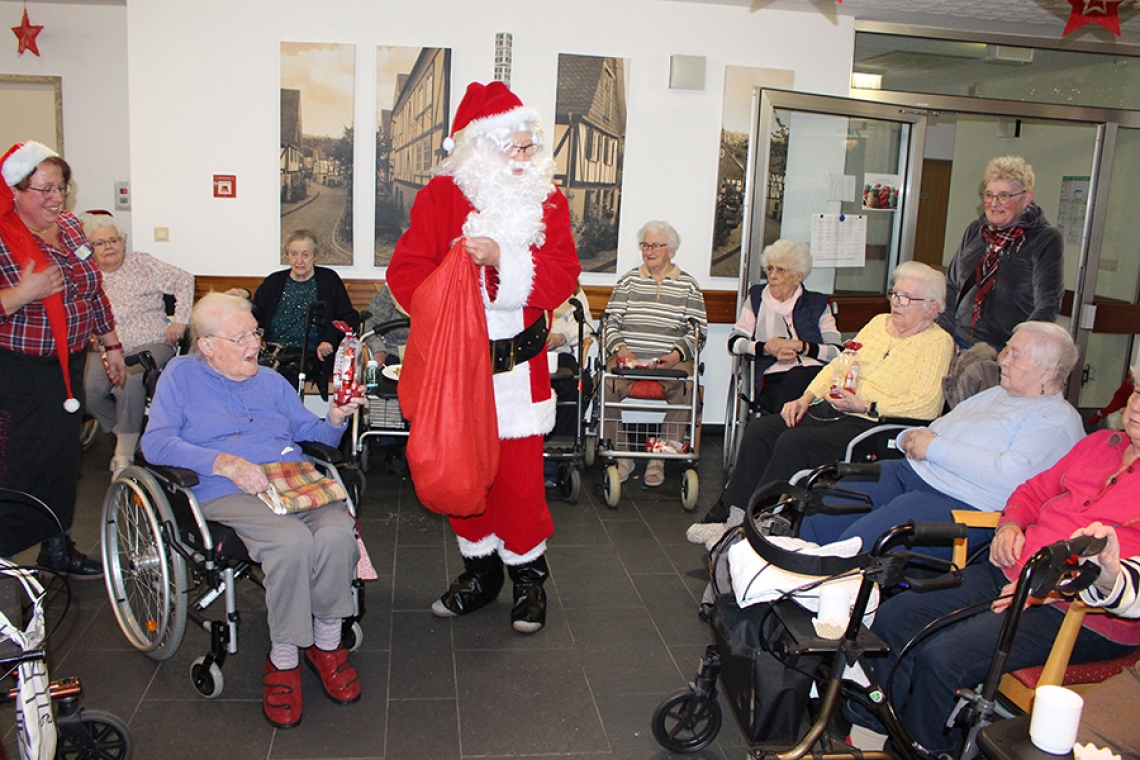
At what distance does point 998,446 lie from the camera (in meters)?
2.55

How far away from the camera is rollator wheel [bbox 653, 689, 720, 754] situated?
2.23 m

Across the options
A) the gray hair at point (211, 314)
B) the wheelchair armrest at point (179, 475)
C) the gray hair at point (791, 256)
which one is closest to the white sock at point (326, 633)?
the wheelchair armrest at point (179, 475)

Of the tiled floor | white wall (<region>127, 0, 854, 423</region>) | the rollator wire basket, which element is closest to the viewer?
the rollator wire basket

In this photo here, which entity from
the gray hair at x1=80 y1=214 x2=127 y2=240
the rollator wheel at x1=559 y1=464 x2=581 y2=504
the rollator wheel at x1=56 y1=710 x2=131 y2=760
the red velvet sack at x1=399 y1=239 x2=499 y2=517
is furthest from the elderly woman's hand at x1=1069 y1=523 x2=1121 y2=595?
the gray hair at x1=80 y1=214 x2=127 y2=240

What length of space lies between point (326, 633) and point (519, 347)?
1.01 m

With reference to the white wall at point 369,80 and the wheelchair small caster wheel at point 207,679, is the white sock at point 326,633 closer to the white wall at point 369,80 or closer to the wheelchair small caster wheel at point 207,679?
the wheelchair small caster wheel at point 207,679

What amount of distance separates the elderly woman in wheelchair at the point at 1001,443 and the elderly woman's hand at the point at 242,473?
162cm

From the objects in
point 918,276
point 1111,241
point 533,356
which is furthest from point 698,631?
point 1111,241

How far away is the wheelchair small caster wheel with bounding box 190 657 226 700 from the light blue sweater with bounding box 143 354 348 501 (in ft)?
1.53

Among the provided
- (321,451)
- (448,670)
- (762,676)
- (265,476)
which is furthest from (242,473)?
(762,676)

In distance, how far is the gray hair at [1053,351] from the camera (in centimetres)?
249

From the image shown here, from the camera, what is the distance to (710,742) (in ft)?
7.64

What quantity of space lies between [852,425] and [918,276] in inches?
24.1

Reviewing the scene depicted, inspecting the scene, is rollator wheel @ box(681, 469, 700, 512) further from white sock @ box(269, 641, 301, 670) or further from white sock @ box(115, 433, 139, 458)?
white sock @ box(115, 433, 139, 458)
